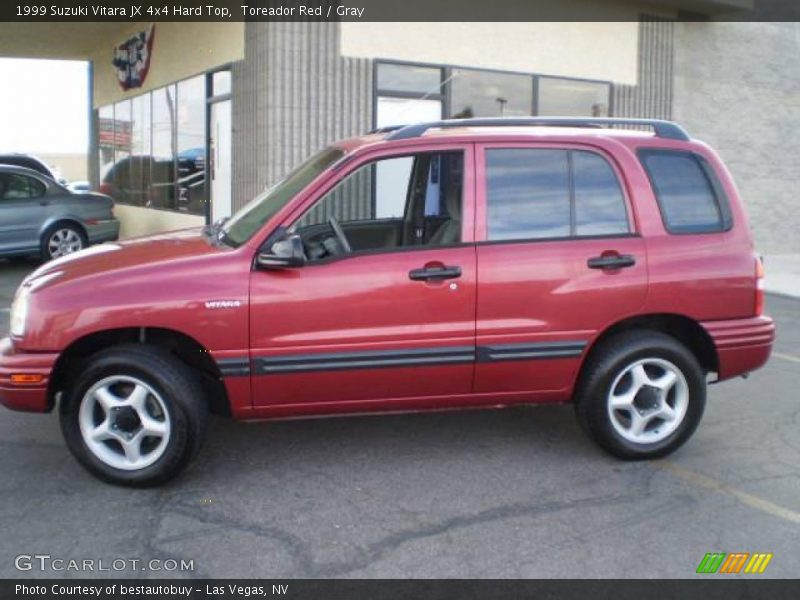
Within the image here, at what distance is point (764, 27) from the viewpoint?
16.2 metres

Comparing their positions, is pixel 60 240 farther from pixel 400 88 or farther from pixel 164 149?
pixel 400 88

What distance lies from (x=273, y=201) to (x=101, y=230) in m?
9.19

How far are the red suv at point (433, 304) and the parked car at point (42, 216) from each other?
8.16 m

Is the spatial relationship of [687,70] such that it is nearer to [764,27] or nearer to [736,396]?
[764,27]

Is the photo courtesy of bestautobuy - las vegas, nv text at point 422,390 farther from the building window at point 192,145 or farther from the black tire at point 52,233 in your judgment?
the building window at point 192,145

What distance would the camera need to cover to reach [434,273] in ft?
14.9
